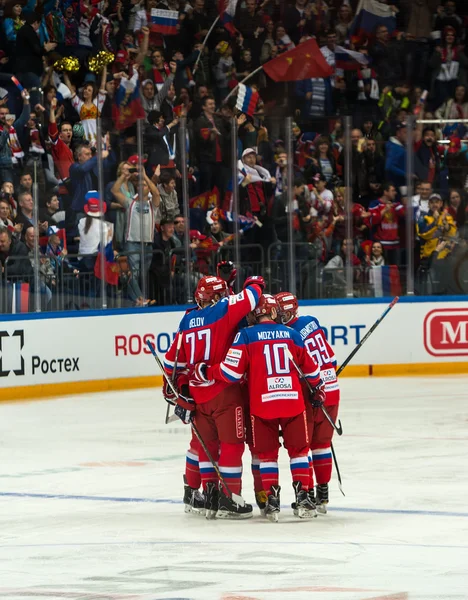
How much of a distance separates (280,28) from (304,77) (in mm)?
1029

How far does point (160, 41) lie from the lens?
694 inches

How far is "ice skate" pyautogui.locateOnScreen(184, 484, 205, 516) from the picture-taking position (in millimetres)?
7543

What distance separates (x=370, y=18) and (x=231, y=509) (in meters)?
13.5

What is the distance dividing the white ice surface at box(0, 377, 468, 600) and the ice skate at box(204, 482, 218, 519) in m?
0.11

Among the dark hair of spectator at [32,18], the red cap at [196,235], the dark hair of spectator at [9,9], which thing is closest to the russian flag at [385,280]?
the red cap at [196,235]

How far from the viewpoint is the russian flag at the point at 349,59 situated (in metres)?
19.0

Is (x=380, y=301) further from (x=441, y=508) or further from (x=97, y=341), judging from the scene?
(x=441, y=508)

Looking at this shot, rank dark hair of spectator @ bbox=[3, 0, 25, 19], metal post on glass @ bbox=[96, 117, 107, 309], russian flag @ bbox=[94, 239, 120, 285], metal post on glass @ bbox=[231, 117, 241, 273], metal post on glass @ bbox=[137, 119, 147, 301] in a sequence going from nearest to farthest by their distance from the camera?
metal post on glass @ bbox=[96, 117, 107, 309] → russian flag @ bbox=[94, 239, 120, 285] → metal post on glass @ bbox=[137, 119, 147, 301] → metal post on glass @ bbox=[231, 117, 241, 273] → dark hair of spectator @ bbox=[3, 0, 25, 19]

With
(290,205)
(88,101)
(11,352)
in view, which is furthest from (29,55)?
(11,352)

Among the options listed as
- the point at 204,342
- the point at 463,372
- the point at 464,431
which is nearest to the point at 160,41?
the point at 463,372

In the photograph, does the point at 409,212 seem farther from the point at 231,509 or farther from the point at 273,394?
the point at 231,509

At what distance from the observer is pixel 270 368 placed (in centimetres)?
737

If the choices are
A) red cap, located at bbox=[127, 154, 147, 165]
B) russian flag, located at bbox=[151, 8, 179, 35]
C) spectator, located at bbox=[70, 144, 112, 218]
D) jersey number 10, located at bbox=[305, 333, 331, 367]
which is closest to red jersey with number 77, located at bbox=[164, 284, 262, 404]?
jersey number 10, located at bbox=[305, 333, 331, 367]

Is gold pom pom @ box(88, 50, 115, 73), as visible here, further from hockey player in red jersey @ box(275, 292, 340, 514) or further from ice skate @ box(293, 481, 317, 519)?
ice skate @ box(293, 481, 317, 519)
